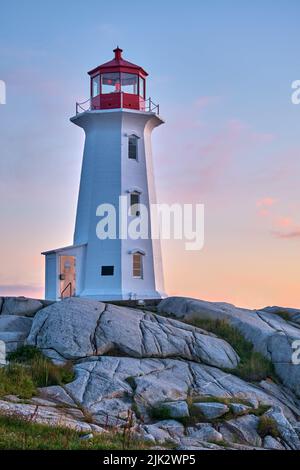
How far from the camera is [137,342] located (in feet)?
74.5

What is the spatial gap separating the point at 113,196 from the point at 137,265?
3.30 m

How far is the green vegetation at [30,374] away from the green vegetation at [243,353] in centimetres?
586

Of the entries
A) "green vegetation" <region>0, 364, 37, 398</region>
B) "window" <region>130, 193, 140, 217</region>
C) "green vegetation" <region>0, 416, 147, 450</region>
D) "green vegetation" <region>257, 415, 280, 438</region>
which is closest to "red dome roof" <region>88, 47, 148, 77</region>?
"window" <region>130, 193, 140, 217</region>

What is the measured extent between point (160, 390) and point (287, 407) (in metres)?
4.45

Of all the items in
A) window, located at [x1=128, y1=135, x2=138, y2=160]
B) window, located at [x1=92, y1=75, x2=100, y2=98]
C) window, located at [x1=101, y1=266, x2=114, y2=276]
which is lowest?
window, located at [x1=101, y1=266, x2=114, y2=276]

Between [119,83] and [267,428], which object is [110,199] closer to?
[119,83]

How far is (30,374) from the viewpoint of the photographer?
1944cm

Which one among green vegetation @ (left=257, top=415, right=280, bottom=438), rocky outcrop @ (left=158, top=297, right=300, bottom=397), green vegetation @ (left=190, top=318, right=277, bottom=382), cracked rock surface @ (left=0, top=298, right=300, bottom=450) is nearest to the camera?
cracked rock surface @ (left=0, top=298, right=300, bottom=450)

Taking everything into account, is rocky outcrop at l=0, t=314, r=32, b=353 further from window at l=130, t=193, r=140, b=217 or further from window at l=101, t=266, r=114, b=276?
window at l=130, t=193, r=140, b=217

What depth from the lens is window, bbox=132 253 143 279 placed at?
34.8m

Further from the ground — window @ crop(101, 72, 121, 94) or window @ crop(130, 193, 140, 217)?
window @ crop(101, 72, 121, 94)

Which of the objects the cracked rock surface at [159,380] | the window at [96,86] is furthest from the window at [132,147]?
the cracked rock surface at [159,380]

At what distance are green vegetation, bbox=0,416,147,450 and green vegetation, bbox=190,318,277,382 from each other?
1020cm

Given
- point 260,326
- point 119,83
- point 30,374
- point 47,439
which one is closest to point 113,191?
point 119,83
